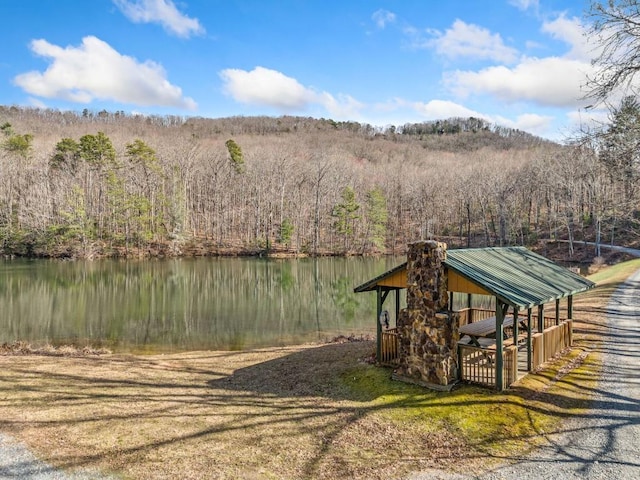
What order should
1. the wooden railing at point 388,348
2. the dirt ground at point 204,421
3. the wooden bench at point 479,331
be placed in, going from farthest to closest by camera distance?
the wooden railing at point 388,348 → the wooden bench at point 479,331 → the dirt ground at point 204,421

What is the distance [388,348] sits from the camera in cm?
1143

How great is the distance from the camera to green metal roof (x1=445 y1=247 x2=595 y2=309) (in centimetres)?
944

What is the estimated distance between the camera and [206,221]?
225ft

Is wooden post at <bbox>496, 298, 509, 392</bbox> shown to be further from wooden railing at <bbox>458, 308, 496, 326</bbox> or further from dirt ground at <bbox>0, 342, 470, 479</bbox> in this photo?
wooden railing at <bbox>458, 308, 496, 326</bbox>

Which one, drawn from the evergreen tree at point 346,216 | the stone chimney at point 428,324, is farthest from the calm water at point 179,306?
the evergreen tree at point 346,216

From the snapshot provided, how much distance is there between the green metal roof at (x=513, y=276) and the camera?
31.0 ft

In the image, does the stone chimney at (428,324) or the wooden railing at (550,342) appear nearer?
the stone chimney at (428,324)

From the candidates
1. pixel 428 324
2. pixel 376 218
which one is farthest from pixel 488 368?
pixel 376 218

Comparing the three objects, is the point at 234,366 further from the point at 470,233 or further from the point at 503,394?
the point at 470,233

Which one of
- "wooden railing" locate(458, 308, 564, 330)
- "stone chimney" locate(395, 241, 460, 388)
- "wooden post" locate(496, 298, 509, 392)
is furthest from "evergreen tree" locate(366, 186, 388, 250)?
"wooden post" locate(496, 298, 509, 392)

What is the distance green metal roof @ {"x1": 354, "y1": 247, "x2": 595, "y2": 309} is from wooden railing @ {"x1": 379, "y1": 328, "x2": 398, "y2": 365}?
4.12 ft

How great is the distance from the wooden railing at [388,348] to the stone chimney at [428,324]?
1.14 m

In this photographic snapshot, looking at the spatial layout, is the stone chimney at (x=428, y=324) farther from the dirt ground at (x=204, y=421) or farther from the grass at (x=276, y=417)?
the dirt ground at (x=204, y=421)

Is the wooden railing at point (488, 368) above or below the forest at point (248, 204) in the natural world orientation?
below
